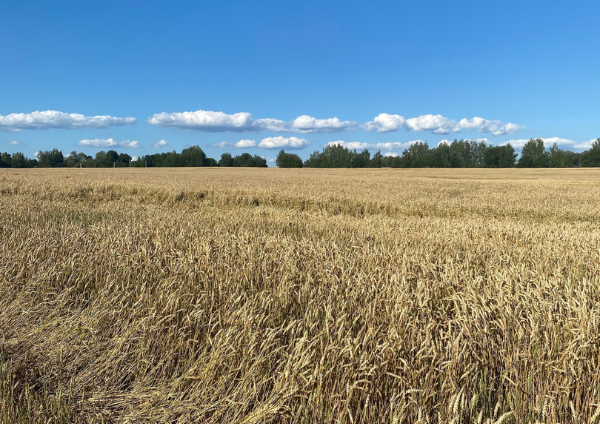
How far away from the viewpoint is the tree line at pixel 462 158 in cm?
11012

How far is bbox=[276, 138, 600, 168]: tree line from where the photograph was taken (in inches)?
4336

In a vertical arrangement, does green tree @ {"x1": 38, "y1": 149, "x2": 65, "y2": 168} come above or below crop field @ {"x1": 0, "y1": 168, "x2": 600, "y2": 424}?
above

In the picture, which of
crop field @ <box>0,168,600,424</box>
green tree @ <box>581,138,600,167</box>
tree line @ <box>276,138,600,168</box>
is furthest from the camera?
tree line @ <box>276,138,600,168</box>

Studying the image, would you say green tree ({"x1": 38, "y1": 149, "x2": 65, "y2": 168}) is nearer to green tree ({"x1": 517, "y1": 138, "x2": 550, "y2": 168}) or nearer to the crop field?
the crop field

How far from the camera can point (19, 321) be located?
10.4 feet

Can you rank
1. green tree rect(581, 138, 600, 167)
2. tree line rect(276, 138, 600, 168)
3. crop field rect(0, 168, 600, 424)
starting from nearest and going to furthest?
crop field rect(0, 168, 600, 424) < green tree rect(581, 138, 600, 167) < tree line rect(276, 138, 600, 168)

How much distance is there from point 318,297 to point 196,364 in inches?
45.9

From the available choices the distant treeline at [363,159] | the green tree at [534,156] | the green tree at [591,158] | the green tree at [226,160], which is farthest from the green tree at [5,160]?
the green tree at [591,158]

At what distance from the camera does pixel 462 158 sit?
424 ft

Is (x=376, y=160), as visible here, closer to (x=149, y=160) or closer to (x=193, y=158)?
(x=193, y=158)

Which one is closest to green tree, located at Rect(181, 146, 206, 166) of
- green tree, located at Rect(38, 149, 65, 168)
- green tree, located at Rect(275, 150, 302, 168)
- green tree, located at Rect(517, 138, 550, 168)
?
green tree, located at Rect(275, 150, 302, 168)

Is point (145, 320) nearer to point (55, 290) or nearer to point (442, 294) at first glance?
point (55, 290)

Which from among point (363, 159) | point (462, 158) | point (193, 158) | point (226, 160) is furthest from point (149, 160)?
Result: point (462, 158)

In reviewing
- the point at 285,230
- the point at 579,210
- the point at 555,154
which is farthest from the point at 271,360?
the point at 555,154
